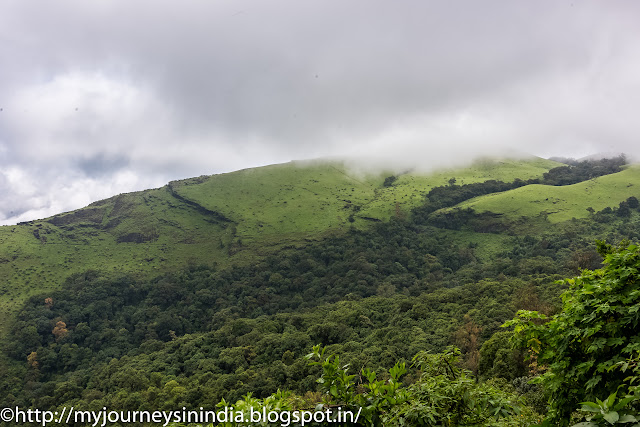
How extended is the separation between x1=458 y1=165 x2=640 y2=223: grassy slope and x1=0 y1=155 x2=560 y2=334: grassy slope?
30280 mm

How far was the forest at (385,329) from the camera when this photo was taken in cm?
521

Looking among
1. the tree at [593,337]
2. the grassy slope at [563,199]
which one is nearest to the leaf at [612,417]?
the tree at [593,337]

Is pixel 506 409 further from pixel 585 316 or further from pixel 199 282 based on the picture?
pixel 199 282

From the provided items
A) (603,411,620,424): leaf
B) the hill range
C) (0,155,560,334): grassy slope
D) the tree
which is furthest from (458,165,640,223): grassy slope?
(603,411,620,424): leaf

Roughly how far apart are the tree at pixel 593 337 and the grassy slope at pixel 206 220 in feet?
436

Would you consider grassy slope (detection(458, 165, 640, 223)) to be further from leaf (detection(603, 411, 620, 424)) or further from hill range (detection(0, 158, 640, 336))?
leaf (detection(603, 411, 620, 424))

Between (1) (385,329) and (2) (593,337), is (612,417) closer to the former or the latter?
(2) (593,337)

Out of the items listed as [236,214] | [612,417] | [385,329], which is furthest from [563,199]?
[612,417]

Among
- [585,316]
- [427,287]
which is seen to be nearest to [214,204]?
[427,287]

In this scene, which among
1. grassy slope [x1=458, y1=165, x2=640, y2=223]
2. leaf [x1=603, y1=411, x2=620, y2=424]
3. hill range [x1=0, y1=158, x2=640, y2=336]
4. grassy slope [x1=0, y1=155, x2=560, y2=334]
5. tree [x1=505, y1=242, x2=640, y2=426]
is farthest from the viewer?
hill range [x1=0, y1=158, x2=640, y2=336]

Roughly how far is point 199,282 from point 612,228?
132m

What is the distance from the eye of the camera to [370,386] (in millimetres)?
4730

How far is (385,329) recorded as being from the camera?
2549 inches

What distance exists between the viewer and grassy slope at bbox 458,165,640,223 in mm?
128750
